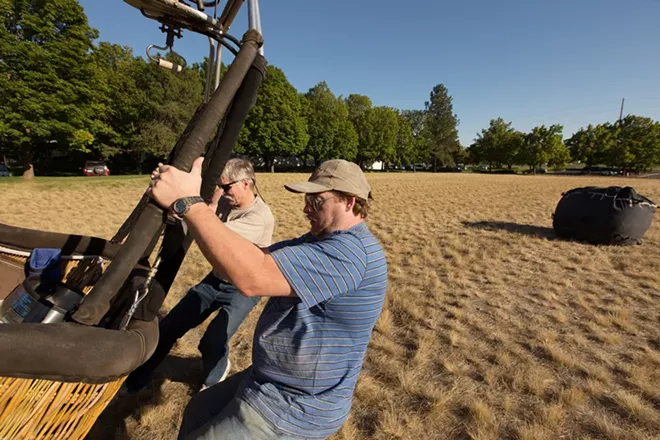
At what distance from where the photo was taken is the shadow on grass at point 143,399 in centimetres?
248

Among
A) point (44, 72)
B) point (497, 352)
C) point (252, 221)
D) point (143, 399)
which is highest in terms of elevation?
→ point (44, 72)

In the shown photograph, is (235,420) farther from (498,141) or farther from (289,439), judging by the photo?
(498,141)

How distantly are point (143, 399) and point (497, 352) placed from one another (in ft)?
11.9

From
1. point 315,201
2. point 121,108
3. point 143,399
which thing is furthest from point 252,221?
point 121,108

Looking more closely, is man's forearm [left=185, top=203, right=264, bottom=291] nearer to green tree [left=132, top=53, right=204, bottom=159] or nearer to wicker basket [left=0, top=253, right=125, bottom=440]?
wicker basket [left=0, top=253, right=125, bottom=440]

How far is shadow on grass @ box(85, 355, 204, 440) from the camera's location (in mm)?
2477

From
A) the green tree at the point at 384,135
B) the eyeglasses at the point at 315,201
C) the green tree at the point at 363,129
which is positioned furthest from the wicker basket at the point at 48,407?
the green tree at the point at 384,135

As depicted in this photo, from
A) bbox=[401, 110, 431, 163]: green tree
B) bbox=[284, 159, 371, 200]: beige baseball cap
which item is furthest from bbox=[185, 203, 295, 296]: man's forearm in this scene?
bbox=[401, 110, 431, 163]: green tree

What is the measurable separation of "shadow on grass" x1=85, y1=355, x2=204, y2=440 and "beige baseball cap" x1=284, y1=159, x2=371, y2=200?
243 centimetres

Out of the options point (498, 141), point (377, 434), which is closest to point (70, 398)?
point (377, 434)

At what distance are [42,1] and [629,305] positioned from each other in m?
31.3

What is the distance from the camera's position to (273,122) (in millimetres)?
40750

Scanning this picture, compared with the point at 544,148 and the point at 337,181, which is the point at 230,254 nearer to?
the point at 337,181

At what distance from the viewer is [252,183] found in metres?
2.91
